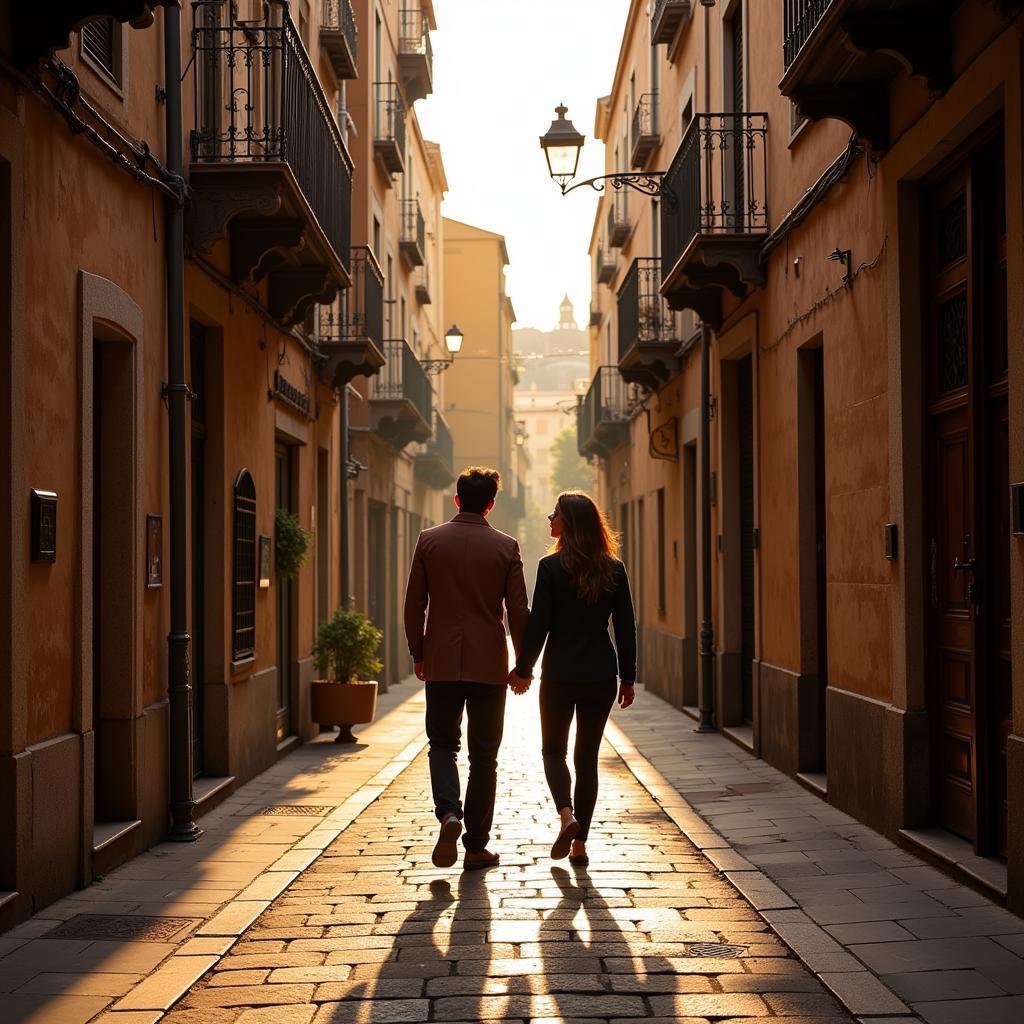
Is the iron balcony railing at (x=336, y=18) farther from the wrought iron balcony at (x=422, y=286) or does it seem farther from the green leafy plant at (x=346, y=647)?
the wrought iron balcony at (x=422, y=286)

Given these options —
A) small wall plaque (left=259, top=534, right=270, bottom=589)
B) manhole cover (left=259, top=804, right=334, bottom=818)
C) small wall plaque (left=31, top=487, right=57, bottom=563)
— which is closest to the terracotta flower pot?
small wall plaque (left=259, top=534, right=270, bottom=589)

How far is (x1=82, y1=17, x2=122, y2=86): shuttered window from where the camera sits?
8.31 meters

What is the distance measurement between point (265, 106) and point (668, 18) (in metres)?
8.48

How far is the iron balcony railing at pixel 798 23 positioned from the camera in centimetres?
935

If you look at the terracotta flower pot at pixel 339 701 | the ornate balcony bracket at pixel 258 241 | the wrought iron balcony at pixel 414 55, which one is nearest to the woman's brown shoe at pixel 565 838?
the ornate balcony bracket at pixel 258 241

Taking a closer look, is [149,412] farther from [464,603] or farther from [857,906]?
[857,906]

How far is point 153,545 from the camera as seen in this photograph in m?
9.35

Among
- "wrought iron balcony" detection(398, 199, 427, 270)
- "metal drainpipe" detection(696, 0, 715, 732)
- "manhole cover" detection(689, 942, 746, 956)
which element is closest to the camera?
"manhole cover" detection(689, 942, 746, 956)

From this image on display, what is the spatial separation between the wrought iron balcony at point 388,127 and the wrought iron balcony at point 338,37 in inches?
186

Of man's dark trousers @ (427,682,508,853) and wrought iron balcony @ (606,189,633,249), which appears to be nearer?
man's dark trousers @ (427,682,508,853)

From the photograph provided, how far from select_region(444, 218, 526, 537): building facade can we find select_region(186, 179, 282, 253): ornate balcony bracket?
37850mm

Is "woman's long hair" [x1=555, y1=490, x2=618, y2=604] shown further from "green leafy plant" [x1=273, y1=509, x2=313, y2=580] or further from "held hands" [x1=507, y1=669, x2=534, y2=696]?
"green leafy plant" [x1=273, y1=509, x2=313, y2=580]

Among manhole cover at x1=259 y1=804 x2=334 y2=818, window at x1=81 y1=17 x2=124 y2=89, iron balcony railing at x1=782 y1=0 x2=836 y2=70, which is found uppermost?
iron balcony railing at x1=782 y1=0 x2=836 y2=70

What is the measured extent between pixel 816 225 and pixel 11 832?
7.13m
